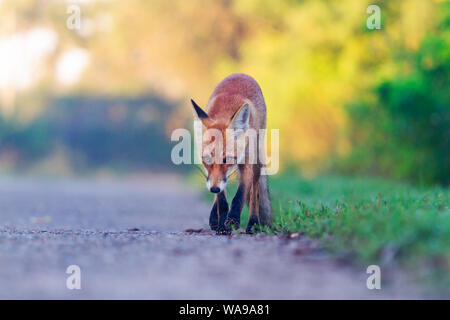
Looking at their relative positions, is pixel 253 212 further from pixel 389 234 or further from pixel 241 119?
pixel 389 234

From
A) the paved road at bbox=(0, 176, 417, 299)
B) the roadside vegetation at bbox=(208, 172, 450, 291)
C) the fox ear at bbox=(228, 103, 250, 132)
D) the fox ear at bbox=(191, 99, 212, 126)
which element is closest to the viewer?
the paved road at bbox=(0, 176, 417, 299)

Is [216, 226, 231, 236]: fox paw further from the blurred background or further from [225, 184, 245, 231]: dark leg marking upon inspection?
the blurred background

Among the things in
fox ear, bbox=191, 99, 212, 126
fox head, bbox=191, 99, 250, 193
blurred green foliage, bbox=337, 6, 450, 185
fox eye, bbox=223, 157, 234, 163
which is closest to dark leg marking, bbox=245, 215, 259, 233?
fox head, bbox=191, 99, 250, 193

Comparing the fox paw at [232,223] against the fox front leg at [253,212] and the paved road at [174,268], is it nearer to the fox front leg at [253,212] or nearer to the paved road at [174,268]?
the fox front leg at [253,212]


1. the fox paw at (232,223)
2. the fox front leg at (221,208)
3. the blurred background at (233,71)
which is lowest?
the fox paw at (232,223)

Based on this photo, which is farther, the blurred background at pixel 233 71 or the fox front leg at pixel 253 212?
the blurred background at pixel 233 71

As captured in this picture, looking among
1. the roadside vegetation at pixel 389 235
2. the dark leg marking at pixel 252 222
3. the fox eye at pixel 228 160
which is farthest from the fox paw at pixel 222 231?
the fox eye at pixel 228 160

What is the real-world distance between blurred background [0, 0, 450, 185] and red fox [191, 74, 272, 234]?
5708 millimetres

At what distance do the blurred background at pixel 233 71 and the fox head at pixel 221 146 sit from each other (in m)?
6.24

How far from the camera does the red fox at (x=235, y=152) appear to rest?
6332 mm

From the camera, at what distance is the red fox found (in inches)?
249

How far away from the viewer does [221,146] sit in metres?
6.36

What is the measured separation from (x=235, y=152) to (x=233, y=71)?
55.3 feet

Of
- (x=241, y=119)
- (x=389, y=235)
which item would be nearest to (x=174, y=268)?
(x=389, y=235)
